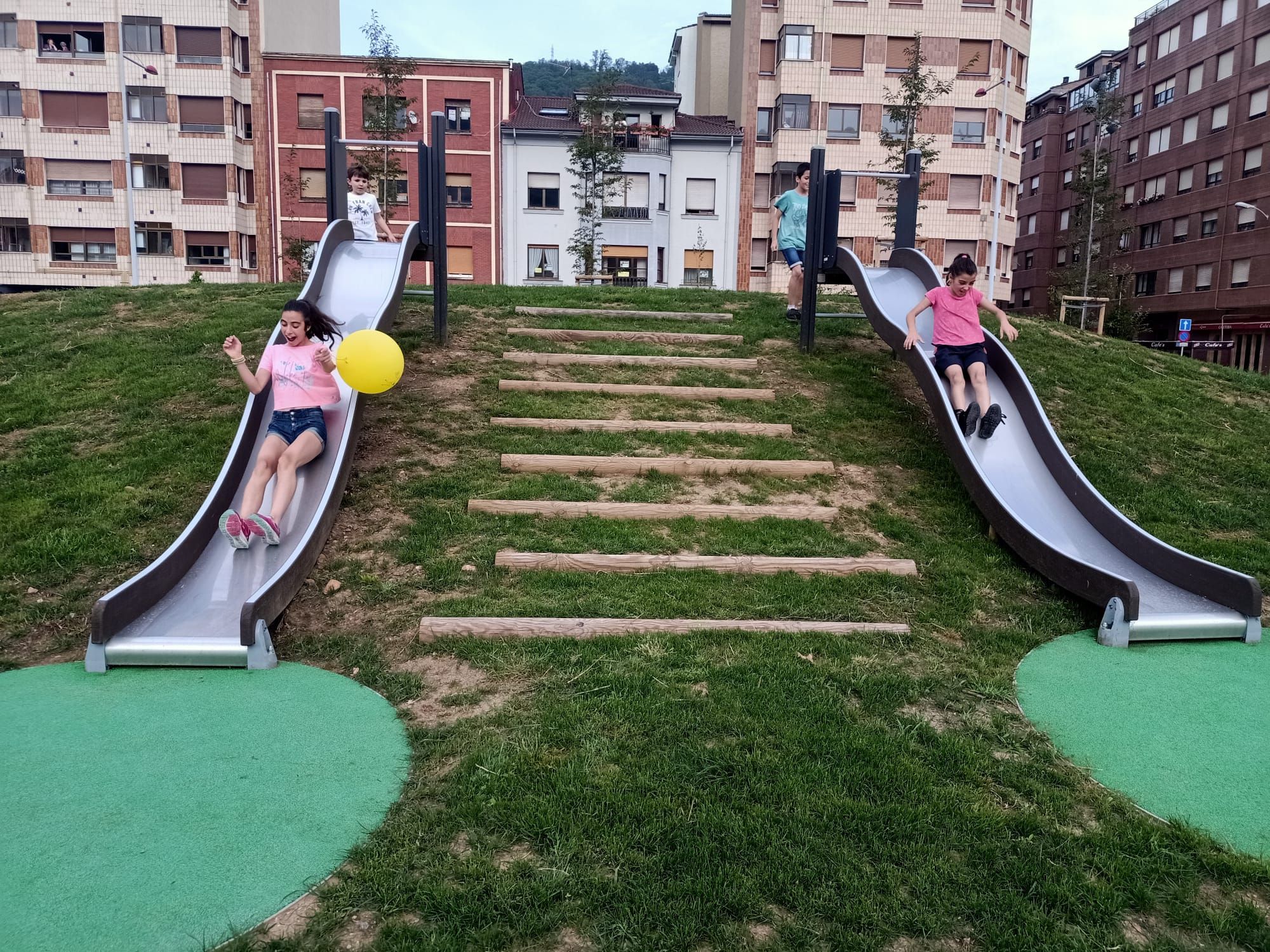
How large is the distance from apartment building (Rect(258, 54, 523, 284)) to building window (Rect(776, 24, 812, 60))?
48.1 feet

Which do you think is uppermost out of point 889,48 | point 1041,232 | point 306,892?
point 889,48

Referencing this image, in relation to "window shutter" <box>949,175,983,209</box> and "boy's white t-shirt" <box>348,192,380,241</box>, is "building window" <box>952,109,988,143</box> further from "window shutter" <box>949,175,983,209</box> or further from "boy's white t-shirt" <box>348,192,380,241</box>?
"boy's white t-shirt" <box>348,192,380,241</box>

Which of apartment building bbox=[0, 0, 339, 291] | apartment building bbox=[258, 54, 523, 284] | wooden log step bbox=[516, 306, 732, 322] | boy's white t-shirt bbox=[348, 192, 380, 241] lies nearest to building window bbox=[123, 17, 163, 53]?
apartment building bbox=[0, 0, 339, 291]

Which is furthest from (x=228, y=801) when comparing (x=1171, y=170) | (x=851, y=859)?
(x=1171, y=170)

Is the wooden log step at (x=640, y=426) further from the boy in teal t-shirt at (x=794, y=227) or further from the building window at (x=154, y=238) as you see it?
the building window at (x=154, y=238)

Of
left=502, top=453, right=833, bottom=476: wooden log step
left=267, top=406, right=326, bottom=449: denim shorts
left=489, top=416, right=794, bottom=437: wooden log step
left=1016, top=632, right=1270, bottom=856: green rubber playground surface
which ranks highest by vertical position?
left=267, top=406, right=326, bottom=449: denim shorts

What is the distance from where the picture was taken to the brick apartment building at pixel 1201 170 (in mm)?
44656

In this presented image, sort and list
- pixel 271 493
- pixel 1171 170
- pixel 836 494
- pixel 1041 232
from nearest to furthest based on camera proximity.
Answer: pixel 271 493 < pixel 836 494 < pixel 1171 170 < pixel 1041 232

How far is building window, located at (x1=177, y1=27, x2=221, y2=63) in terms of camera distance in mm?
44031

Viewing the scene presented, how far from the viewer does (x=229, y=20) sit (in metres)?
43.9

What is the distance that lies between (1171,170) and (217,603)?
198 feet

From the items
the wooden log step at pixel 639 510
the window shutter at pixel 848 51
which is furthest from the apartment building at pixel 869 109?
the wooden log step at pixel 639 510

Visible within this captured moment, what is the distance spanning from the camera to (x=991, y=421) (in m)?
7.71

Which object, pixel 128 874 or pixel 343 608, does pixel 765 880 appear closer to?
pixel 128 874
